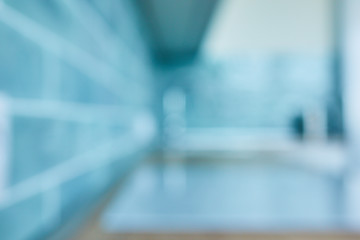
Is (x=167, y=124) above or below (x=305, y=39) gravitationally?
below

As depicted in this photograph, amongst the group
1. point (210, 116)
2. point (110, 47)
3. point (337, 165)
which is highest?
point (110, 47)

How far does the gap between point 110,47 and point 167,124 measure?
141 centimetres

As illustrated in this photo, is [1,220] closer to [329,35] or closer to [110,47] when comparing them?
[110,47]

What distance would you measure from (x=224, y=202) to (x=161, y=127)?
1.77m

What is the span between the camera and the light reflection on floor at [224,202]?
492 mm

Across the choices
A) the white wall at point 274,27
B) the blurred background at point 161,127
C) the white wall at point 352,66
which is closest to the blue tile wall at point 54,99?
the blurred background at point 161,127

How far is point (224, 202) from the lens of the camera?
640 millimetres

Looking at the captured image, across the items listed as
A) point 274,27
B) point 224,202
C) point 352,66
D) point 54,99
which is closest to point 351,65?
point 352,66

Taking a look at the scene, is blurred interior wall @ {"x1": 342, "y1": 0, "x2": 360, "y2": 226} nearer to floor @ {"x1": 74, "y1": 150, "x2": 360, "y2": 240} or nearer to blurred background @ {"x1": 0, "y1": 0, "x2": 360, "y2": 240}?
blurred background @ {"x1": 0, "y1": 0, "x2": 360, "y2": 240}

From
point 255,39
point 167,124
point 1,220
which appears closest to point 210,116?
point 167,124

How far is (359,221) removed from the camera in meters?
0.50

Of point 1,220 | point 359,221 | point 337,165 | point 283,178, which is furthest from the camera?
point 337,165

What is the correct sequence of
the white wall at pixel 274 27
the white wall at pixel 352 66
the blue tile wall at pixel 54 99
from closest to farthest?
the blue tile wall at pixel 54 99
the white wall at pixel 352 66
the white wall at pixel 274 27

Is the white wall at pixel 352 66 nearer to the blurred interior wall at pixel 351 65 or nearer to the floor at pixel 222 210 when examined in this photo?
the blurred interior wall at pixel 351 65
